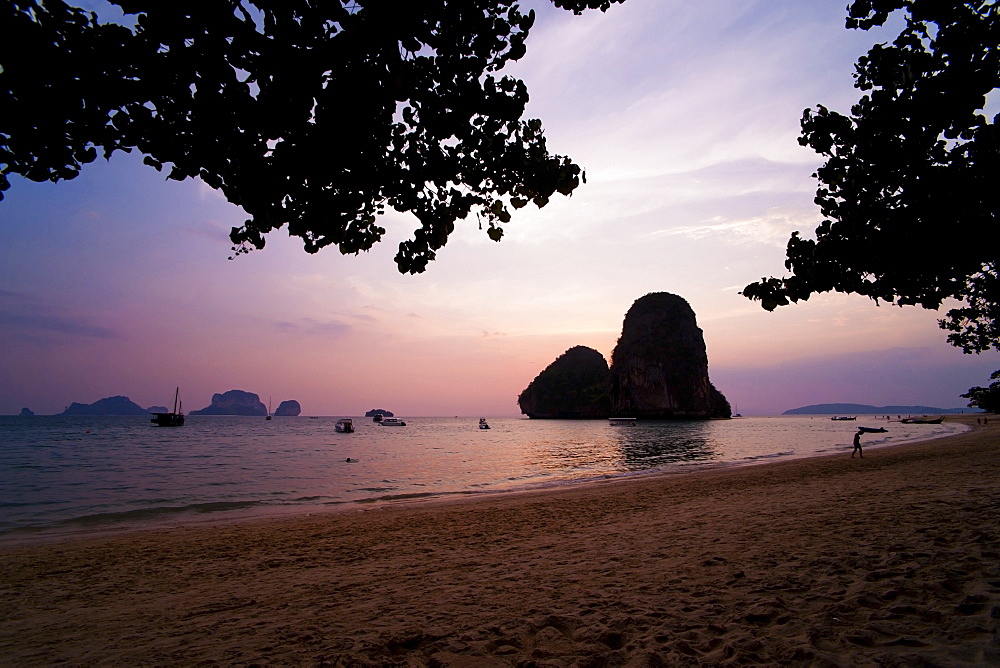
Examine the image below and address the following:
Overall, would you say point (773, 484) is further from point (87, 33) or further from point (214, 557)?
point (87, 33)

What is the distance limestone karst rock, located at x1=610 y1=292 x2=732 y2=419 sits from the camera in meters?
131

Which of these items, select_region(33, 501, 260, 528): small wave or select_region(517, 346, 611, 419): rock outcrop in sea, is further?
select_region(517, 346, 611, 419): rock outcrop in sea

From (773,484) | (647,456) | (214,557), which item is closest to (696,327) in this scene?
(647,456)

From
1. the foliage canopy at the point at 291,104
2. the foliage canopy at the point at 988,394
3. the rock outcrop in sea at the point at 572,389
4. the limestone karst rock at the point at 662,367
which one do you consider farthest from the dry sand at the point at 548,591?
the rock outcrop in sea at the point at 572,389

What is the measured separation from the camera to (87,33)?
325 cm

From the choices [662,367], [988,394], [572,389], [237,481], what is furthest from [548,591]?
[572,389]

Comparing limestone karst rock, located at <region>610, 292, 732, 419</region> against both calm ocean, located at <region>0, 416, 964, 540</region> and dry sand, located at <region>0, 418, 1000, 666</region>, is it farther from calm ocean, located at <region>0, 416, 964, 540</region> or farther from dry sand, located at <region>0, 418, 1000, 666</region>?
dry sand, located at <region>0, 418, 1000, 666</region>

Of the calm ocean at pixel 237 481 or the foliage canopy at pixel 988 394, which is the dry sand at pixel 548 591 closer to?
the calm ocean at pixel 237 481

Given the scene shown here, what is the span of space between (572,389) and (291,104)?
17484 centimetres

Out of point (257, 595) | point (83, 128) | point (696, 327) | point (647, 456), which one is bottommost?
point (647, 456)

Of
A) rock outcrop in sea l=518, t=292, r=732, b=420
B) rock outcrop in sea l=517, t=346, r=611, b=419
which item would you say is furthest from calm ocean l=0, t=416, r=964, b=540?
rock outcrop in sea l=517, t=346, r=611, b=419

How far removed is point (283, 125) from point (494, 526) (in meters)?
9.80

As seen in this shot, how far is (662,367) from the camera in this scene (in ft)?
429

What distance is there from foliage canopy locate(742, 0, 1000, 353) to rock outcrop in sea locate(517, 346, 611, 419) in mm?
155737
